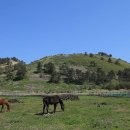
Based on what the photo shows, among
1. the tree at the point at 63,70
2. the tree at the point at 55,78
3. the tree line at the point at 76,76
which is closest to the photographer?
the tree at the point at 55,78

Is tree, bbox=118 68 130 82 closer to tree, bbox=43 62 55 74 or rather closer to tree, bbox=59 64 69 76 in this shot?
tree, bbox=59 64 69 76

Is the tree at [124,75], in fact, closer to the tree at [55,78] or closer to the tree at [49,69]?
the tree at [49,69]

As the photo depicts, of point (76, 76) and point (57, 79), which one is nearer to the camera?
point (57, 79)

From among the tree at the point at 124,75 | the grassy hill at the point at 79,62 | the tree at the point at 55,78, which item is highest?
the grassy hill at the point at 79,62

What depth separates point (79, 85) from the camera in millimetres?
124438

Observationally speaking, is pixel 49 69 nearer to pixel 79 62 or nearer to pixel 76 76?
pixel 76 76

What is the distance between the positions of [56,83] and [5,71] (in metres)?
22.3

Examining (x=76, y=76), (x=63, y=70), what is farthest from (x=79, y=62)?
(x=76, y=76)

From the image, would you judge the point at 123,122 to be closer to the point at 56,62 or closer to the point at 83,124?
the point at 83,124

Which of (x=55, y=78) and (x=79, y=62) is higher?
(x=79, y=62)

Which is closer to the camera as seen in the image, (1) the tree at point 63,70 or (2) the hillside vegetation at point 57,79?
(2) the hillside vegetation at point 57,79

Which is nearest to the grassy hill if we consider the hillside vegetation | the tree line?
the hillside vegetation

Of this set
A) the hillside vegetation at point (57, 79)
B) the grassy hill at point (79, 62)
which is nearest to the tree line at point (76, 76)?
the hillside vegetation at point (57, 79)

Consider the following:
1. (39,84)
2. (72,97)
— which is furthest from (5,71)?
(72,97)
